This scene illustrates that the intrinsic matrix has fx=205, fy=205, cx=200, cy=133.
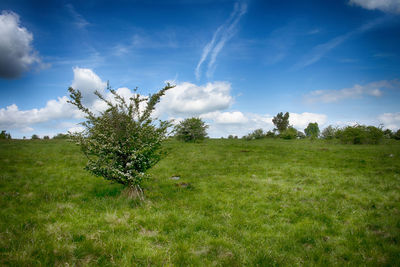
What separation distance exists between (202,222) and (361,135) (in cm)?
4625

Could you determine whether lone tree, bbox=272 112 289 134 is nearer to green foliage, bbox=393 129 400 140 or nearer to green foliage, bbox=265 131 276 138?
green foliage, bbox=265 131 276 138

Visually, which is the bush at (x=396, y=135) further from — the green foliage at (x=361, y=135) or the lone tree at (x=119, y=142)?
the lone tree at (x=119, y=142)

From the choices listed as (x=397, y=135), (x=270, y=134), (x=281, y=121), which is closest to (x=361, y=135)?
(x=397, y=135)

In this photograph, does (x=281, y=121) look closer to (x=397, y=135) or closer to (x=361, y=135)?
(x=397, y=135)

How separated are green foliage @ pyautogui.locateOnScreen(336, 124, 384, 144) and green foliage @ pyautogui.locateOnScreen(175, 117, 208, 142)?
29253 mm

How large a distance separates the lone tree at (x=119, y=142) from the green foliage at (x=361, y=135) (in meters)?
45.5

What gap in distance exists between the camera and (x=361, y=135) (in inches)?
1606

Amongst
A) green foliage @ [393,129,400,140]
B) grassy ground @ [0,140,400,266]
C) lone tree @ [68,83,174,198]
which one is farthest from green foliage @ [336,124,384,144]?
lone tree @ [68,83,174,198]

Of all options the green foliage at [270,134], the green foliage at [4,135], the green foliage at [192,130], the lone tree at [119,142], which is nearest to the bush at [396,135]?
the green foliage at [270,134]

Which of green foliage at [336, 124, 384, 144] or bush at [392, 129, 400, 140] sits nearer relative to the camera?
green foliage at [336, 124, 384, 144]

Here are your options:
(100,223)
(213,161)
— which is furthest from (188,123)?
(100,223)

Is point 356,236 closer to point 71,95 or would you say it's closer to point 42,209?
point 42,209

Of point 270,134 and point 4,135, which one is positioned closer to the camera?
point 4,135

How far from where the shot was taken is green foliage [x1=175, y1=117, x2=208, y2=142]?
4289 centimetres
